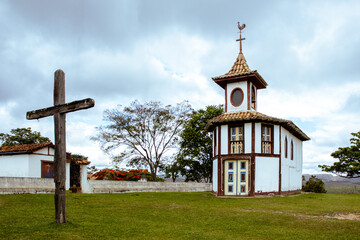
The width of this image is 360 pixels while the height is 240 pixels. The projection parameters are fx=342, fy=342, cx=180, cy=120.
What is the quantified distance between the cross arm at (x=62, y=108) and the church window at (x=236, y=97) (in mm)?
17336

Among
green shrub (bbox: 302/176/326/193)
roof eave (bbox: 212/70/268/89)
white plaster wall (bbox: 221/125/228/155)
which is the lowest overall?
green shrub (bbox: 302/176/326/193)

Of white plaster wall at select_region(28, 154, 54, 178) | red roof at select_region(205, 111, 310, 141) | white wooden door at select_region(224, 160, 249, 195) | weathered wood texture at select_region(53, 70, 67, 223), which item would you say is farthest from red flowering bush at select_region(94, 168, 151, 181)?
weathered wood texture at select_region(53, 70, 67, 223)

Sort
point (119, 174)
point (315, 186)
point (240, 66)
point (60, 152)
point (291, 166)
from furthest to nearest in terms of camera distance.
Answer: point (315, 186) → point (119, 174) → point (291, 166) → point (240, 66) → point (60, 152)

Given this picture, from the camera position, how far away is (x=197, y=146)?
36625 mm

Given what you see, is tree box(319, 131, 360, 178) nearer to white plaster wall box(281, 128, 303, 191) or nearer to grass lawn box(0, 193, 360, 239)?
white plaster wall box(281, 128, 303, 191)

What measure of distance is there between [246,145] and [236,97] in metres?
3.98

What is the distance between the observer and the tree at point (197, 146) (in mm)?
36188

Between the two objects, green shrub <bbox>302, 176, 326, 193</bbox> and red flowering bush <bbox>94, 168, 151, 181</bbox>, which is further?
green shrub <bbox>302, 176, 326, 193</bbox>

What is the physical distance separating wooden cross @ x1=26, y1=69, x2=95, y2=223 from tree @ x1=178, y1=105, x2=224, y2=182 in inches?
1061

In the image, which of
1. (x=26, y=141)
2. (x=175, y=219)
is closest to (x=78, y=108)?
(x=175, y=219)

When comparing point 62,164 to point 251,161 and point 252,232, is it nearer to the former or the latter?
point 252,232

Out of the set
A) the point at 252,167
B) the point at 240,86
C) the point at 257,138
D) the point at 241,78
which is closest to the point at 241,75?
the point at 241,78

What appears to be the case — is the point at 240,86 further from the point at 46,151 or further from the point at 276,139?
the point at 46,151

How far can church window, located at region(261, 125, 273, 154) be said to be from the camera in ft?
75.9
